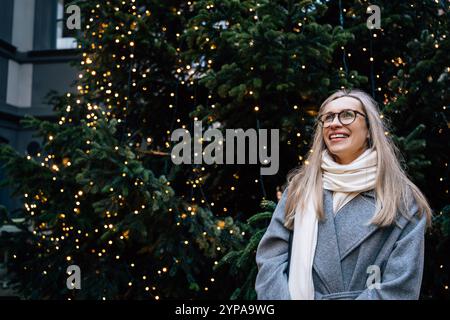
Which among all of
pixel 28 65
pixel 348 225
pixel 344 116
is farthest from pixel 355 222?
pixel 28 65

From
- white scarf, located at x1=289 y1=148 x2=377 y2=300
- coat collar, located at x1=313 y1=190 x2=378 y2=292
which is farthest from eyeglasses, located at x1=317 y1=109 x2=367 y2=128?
coat collar, located at x1=313 y1=190 x2=378 y2=292

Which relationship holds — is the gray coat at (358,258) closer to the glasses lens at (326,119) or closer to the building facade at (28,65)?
the glasses lens at (326,119)

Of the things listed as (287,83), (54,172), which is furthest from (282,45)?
(54,172)

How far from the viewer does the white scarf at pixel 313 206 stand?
2.21 metres

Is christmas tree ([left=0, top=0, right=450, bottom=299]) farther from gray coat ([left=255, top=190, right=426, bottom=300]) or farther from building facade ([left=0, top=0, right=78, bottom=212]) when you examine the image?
building facade ([left=0, top=0, right=78, bottom=212])

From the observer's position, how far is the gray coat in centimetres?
214

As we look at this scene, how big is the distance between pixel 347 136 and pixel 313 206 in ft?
1.31

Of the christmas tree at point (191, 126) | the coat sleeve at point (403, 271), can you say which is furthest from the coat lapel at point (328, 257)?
the christmas tree at point (191, 126)

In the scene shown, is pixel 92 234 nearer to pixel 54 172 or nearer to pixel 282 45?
pixel 54 172

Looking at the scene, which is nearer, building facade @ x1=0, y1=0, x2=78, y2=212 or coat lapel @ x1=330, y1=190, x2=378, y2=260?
coat lapel @ x1=330, y1=190, x2=378, y2=260

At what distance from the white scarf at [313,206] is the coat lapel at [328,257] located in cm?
4

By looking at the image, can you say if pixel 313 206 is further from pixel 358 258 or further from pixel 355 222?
pixel 358 258

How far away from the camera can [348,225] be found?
90.7 inches

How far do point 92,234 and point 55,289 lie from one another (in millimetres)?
650
